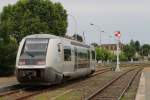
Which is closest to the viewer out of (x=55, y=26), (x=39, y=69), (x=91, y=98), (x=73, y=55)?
(x=91, y=98)

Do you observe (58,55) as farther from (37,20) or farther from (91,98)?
(37,20)

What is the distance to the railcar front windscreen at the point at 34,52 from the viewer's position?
25219mm

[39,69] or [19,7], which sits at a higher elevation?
[19,7]

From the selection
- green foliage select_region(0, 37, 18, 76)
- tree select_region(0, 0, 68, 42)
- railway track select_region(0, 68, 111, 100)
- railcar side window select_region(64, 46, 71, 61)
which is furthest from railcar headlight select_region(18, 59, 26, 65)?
tree select_region(0, 0, 68, 42)

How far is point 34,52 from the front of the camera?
25531 mm

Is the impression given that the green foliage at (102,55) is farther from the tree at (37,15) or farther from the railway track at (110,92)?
the railway track at (110,92)

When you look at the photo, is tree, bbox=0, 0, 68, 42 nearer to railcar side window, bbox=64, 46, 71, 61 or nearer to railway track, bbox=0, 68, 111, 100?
railcar side window, bbox=64, 46, 71, 61

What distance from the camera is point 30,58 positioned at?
25.3 meters

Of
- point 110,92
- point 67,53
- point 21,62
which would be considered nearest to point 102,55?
point 67,53

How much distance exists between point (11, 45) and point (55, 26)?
33719 millimetres

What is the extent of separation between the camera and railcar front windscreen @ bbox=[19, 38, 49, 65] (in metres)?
25.2

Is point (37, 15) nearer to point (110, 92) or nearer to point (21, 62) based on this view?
point (21, 62)

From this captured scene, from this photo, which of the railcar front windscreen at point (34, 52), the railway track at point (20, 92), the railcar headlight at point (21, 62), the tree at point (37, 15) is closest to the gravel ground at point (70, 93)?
the railway track at point (20, 92)

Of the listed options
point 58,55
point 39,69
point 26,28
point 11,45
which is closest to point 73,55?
point 58,55
